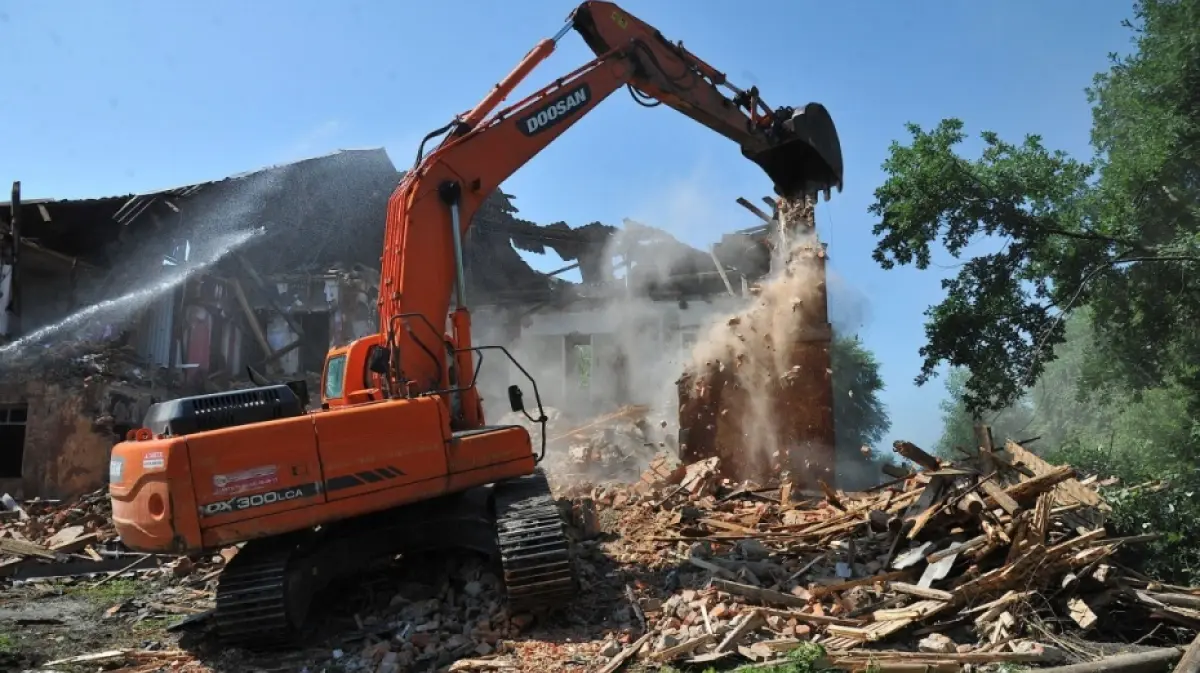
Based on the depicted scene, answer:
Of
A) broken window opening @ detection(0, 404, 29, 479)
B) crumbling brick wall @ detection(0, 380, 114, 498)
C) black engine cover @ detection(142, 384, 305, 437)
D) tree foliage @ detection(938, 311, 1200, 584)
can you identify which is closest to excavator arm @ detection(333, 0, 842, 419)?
black engine cover @ detection(142, 384, 305, 437)

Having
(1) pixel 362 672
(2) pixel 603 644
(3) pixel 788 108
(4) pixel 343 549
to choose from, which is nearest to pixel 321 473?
(4) pixel 343 549

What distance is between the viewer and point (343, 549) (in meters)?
6.77

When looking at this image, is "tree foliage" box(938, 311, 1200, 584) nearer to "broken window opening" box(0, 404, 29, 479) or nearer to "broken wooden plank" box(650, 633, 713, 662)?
"broken wooden plank" box(650, 633, 713, 662)

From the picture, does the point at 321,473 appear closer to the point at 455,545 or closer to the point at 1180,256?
the point at 455,545

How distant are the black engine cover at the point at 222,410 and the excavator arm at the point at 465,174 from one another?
29.9 inches

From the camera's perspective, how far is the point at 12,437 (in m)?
15.4

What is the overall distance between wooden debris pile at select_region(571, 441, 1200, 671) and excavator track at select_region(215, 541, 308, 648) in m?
2.52

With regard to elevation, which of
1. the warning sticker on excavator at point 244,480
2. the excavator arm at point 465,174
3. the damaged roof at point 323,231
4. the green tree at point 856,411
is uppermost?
the damaged roof at point 323,231

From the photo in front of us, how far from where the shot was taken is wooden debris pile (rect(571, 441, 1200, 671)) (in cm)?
558

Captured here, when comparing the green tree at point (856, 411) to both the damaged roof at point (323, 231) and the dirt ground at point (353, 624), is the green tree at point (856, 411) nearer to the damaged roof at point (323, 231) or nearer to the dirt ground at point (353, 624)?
the damaged roof at point (323, 231)

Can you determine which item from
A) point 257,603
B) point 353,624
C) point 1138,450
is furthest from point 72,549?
point 1138,450

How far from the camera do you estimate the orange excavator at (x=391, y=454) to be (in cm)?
589

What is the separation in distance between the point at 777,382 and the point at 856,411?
2674 cm

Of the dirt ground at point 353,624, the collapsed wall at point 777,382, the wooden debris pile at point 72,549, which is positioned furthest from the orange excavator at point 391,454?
the collapsed wall at point 777,382
